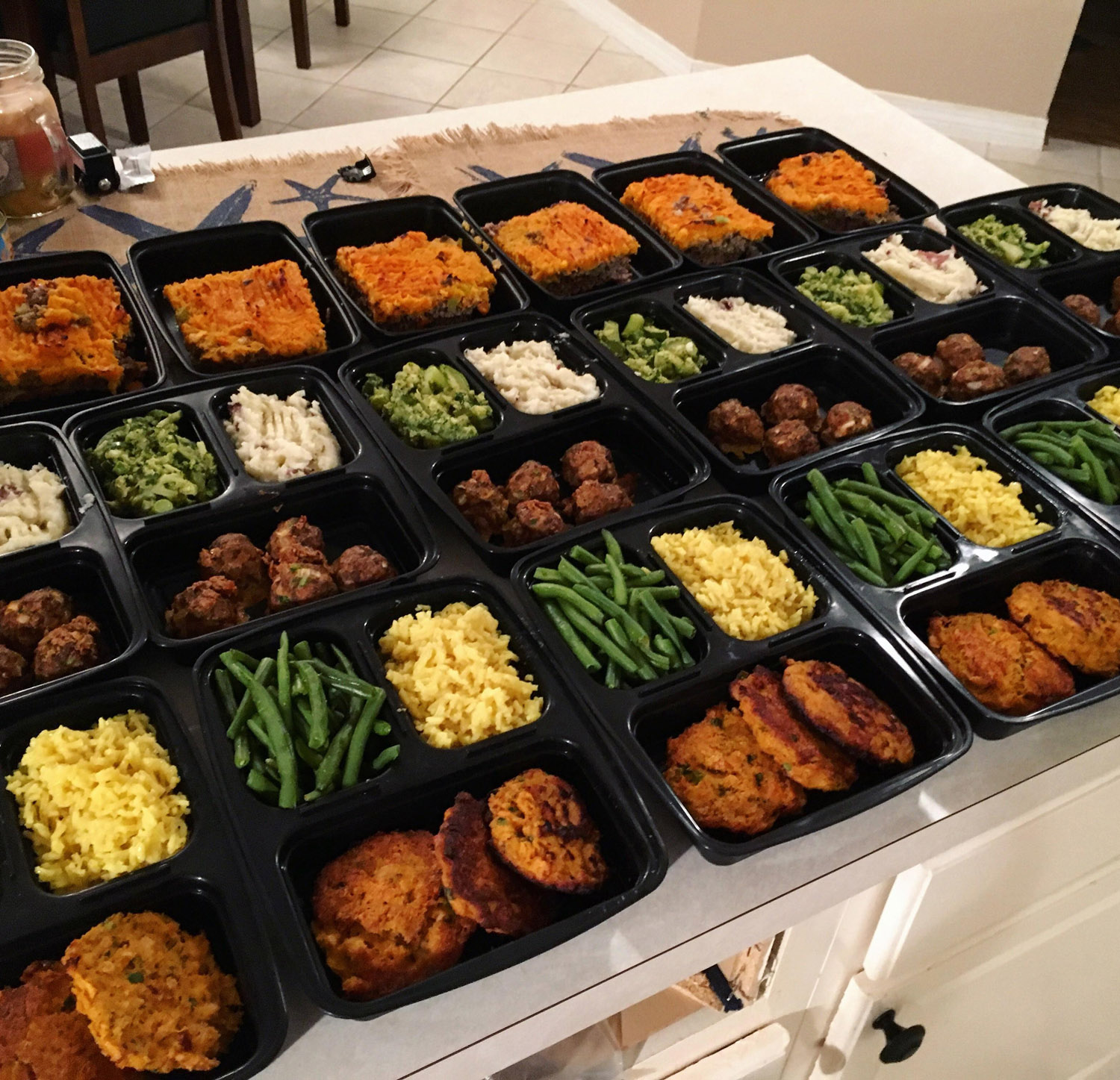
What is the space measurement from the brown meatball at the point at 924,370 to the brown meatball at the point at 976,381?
34 millimetres

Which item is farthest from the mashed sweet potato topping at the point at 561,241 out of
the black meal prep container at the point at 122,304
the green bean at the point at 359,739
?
the green bean at the point at 359,739

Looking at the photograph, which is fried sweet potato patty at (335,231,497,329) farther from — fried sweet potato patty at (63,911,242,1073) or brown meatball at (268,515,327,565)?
fried sweet potato patty at (63,911,242,1073)

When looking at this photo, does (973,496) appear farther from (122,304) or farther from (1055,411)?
(122,304)

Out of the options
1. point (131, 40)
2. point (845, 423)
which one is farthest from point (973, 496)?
point (131, 40)

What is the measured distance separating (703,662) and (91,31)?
4061 millimetres

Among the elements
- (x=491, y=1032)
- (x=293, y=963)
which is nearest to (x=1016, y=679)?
(x=491, y=1032)

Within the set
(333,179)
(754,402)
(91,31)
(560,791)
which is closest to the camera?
(560,791)

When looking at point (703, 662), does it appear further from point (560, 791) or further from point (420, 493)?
point (420, 493)

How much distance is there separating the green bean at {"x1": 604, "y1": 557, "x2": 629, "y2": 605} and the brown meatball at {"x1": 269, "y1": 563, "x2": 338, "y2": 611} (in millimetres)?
445

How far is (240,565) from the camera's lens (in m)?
1.62

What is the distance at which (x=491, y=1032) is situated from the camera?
3.84ft

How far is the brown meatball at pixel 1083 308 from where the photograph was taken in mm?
2317

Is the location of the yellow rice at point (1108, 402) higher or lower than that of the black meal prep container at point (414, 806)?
higher

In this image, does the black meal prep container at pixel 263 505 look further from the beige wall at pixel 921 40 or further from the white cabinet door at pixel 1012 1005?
the beige wall at pixel 921 40
